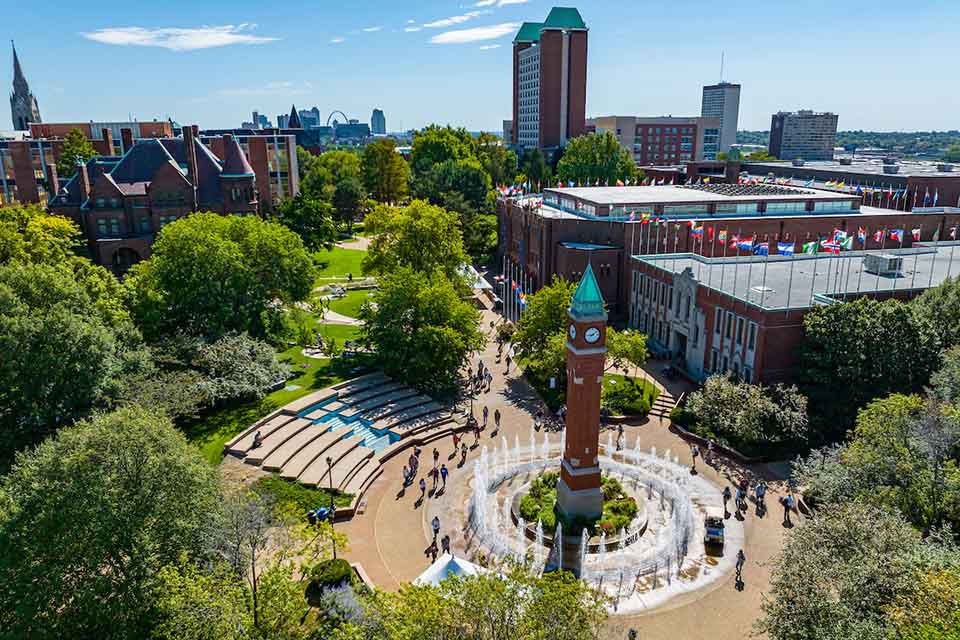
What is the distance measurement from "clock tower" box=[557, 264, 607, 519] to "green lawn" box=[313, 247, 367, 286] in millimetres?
53155

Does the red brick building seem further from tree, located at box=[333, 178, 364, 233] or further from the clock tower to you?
the clock tower

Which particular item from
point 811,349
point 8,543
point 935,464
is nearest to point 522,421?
A: point 811,349

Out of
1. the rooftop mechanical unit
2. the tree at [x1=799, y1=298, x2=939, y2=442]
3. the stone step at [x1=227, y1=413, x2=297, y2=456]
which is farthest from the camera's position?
the rooftop mechanical unit

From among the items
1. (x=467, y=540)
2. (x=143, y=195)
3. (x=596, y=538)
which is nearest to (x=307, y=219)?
(x=143, y=195)

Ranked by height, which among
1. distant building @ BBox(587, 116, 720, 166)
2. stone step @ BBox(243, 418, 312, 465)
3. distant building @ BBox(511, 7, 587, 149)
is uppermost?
distant building @ BBox(511, 7, 587, 149)

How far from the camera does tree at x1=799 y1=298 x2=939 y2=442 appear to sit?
131 feet

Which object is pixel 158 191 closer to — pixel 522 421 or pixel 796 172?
pixel 522 421

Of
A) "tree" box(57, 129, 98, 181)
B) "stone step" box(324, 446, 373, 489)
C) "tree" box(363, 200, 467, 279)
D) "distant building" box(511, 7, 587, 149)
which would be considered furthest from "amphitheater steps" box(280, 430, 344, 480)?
"distant building" box(511, 7, 587, 149)

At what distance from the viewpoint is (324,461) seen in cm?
3875

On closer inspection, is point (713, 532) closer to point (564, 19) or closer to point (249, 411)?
point (249, 411)

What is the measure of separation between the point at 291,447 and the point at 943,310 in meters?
42.5

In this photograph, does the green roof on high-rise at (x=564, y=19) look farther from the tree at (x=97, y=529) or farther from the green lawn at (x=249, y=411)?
the tree at (x=97, y=529)

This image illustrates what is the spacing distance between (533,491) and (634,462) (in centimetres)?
783

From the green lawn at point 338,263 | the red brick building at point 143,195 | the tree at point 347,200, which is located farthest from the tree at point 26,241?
the tree at point 347,200
